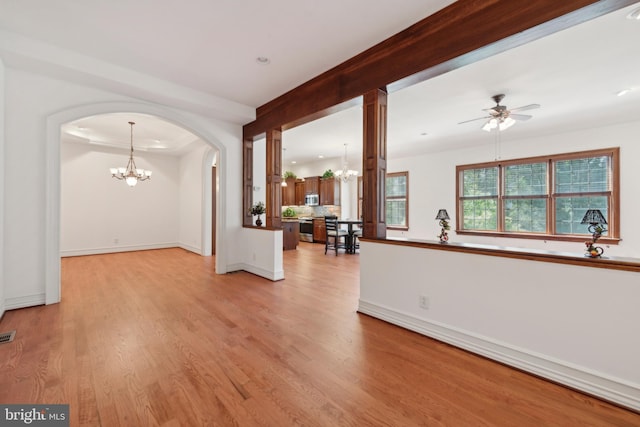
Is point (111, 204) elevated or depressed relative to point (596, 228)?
elevated

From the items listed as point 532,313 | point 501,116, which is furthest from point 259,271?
point 501,116

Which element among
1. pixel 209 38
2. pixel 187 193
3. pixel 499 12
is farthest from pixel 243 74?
pixel 187 193

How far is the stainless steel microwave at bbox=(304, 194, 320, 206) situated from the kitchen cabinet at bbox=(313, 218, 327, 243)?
2.23ft

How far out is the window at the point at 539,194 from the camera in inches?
204

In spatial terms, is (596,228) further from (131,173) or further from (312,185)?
(312,185)

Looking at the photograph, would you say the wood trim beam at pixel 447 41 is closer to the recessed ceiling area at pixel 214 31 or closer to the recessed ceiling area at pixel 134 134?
the recessed ceiling area at pixel 214 31

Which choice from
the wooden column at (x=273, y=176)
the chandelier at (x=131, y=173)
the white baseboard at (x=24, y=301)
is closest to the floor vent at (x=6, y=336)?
the white baseboard at (x=24, y=301)

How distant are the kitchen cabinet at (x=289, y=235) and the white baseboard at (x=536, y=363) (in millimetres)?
5277

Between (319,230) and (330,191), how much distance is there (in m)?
1.43

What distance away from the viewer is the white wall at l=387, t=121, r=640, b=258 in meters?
4.88

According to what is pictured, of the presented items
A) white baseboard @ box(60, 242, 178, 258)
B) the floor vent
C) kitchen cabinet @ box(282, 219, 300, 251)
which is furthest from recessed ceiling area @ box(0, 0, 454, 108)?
white baseboard @ box(60, 242, 178, 258)

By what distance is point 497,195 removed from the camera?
21.5 ft

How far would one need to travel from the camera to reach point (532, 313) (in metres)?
1.98

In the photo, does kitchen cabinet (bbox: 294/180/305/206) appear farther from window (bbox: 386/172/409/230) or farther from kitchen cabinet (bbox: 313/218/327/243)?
window (bbox: 386/172/409/230)
